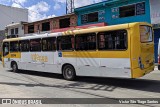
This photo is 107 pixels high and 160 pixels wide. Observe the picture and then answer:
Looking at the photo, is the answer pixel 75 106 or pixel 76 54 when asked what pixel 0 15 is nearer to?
pixel 76 54

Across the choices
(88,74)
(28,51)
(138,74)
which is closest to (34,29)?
(28,51)

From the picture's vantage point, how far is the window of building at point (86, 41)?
11495 mm

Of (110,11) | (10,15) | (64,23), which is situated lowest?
(64,23)

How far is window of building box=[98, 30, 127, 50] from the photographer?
1010 cm

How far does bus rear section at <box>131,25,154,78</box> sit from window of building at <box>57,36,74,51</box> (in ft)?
12.3

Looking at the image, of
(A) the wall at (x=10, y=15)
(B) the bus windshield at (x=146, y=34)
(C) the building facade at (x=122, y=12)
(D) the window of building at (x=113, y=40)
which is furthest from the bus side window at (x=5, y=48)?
(A) the wall at (x=10, y=15)

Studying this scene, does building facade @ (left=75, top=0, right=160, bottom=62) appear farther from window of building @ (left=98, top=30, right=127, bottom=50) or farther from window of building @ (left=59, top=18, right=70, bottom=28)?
window of building @ (left=98, top=30, right=127, bottom=50)

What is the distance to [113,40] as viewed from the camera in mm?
10516

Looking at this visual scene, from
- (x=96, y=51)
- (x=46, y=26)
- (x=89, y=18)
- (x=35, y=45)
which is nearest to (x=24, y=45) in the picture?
(x=35, y=45)

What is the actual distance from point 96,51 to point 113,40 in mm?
1154

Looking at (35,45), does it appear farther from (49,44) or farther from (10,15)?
(10,15)

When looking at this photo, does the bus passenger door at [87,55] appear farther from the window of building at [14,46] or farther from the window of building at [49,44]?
the window of building at [14,46]

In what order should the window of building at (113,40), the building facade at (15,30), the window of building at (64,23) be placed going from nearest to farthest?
the window of building at (113,40), the window of building at (64,23), the building facade at (15,30)

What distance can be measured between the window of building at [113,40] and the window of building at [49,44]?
3476mm
